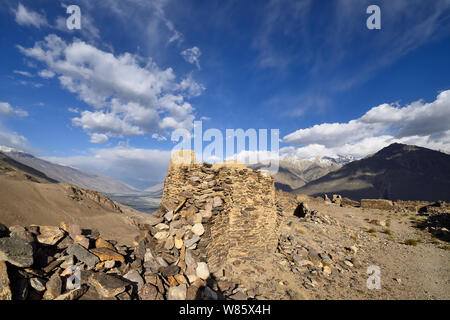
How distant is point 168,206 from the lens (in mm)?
7648

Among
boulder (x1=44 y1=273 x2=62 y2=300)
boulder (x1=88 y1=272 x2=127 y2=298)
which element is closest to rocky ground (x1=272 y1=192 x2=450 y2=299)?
boulder (x1=88 y1=272 x2=127 y2=298)

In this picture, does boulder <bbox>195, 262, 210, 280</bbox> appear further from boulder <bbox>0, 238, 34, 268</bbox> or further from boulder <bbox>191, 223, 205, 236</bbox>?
boulder <bbox>0, 238, 34, 268</bbox>

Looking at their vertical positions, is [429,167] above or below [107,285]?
above

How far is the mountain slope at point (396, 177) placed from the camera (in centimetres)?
11538

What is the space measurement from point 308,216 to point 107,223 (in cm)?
2290

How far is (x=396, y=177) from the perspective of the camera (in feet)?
452

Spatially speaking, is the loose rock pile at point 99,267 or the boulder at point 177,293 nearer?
the loose rock pile at point 99,267

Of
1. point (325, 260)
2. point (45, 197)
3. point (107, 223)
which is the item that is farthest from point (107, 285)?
point (45, 197)

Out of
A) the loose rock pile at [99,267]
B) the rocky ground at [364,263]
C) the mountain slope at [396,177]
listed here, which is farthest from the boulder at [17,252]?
the mountain slope at [396,177]

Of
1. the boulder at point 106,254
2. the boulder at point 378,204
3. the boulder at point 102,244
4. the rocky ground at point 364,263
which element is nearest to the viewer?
the boulder at point 106,254

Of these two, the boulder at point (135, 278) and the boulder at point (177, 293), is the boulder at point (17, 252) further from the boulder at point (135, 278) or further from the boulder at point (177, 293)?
the boulder at point (177, 293)

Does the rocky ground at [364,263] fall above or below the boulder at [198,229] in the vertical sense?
below

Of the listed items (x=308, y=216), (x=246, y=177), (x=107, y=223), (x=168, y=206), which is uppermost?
(x=246, y=177)
